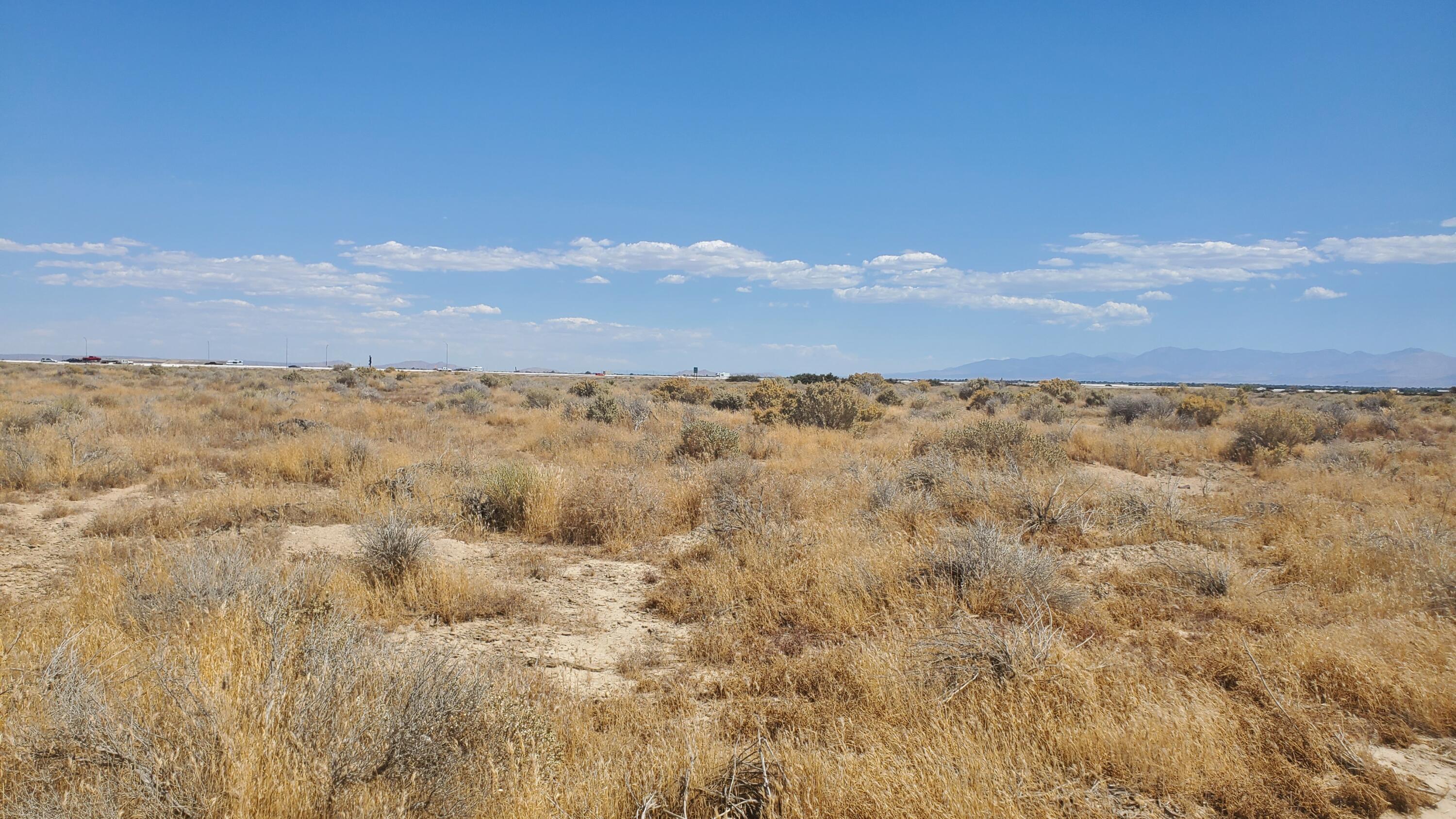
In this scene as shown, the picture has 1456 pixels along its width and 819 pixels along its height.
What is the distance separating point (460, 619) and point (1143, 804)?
15.8ft

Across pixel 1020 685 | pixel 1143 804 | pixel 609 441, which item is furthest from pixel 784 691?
pixel 609 441

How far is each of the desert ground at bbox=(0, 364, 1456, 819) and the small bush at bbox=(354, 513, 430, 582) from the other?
3 centimetres

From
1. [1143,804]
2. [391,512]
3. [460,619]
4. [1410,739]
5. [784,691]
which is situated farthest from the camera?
[391,512]

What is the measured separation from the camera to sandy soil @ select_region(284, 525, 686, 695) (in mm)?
4531

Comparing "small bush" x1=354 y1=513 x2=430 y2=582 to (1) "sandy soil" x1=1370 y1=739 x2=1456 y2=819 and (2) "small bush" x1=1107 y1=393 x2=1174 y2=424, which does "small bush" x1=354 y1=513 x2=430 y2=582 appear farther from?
(2) "small bush" x1=1107 y1=393 x2=1174 y2=424

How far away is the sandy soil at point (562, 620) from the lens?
14.9ft

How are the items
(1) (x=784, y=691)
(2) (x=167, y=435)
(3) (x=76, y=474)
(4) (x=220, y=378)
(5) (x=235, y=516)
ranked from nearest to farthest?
(1) (x=784, y=691) < (5) (x=235, y=516) < (3) (x=76, y=474) < (2) (x=167, y=435) < (4) (x=220, y=378)

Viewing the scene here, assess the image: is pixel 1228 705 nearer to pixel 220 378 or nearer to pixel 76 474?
pixel 76 474

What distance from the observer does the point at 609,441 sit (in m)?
12.9

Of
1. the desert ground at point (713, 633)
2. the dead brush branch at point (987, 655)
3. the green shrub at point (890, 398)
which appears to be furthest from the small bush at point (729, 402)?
the dead brush branch at point (987, 655)

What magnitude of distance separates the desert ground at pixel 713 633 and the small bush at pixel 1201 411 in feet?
27.0

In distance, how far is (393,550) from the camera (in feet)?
19.4

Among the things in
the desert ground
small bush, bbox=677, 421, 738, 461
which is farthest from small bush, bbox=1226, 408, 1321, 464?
small bush, bbox=677, 421, 738, 461

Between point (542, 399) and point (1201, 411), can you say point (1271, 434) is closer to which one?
point (1201, 411)
